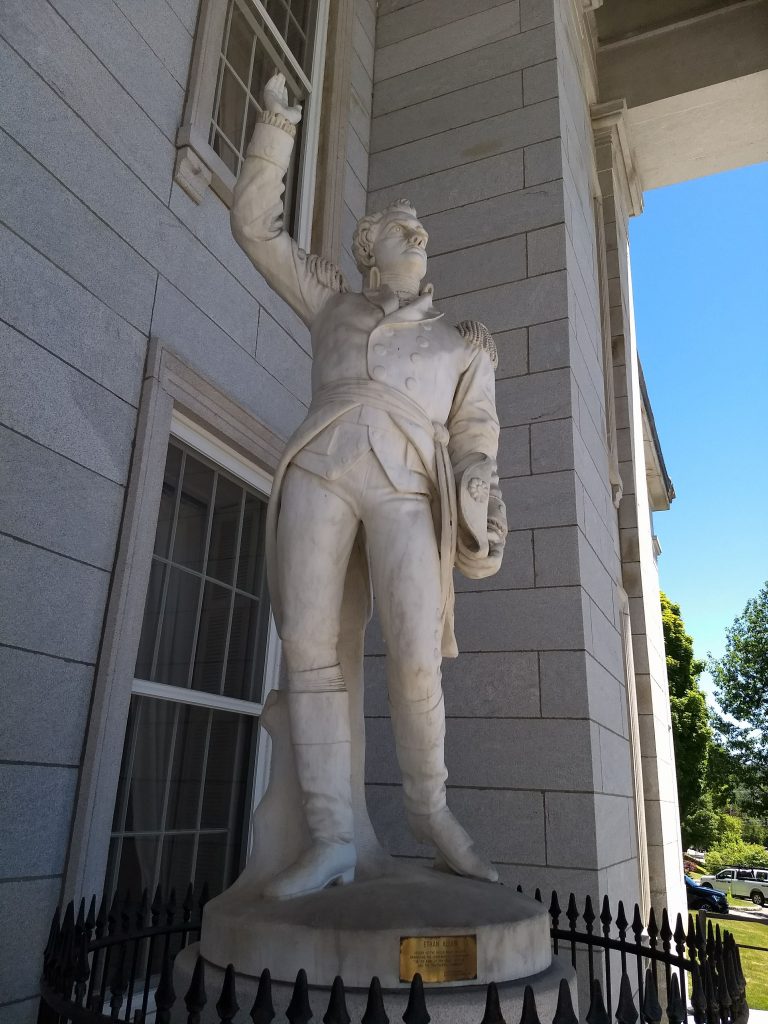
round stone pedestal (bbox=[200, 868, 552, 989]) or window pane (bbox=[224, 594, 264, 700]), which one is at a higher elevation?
window pane (bbox=[224, 594, 264, 700])

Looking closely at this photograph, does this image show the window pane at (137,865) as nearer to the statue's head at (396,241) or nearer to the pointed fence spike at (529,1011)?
the pointed fence spike at (529,1011)

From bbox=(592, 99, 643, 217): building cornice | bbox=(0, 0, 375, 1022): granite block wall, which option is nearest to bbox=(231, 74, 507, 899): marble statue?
bbox=(0, 0, 375, 1022): granite block wall

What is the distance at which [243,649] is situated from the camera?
4793mm

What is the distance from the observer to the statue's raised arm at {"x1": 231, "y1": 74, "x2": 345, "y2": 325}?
2.81 metres

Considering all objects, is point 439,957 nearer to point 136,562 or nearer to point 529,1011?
point 529,1011

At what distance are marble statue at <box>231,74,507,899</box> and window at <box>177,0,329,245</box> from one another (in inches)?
87.3

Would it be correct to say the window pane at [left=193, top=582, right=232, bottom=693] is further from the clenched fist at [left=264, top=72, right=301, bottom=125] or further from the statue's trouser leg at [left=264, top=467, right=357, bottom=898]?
the clenched fist at [left=264, top=72, right=301, bottom=125]

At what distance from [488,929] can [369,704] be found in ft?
A: 10.6

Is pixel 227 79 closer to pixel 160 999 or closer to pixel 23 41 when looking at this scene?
pixel 23 41

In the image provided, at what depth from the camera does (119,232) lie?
13.1 ft

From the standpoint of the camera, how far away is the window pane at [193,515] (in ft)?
14.5

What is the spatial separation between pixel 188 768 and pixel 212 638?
723 millimetres

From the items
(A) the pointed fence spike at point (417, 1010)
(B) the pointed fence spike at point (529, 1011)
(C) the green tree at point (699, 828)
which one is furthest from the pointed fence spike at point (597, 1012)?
(C) the green tree at point (699, 828)

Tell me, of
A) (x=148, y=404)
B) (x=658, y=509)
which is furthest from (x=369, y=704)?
(x=658, y=509)
